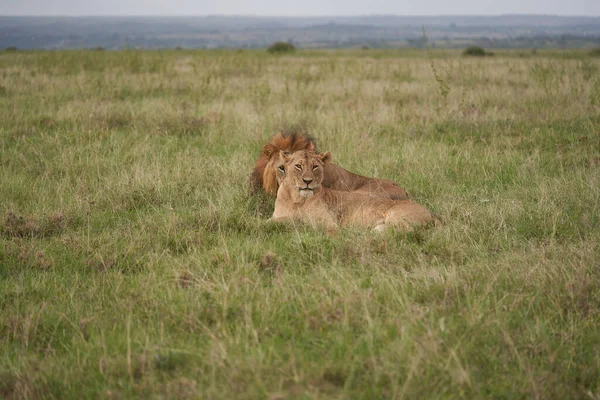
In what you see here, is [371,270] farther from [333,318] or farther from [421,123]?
[421,123]

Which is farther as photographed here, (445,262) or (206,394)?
(445,262)

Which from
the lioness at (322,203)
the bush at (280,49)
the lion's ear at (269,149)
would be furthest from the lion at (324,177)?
the bush at (280,49)

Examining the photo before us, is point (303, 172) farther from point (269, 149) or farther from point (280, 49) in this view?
point (280, 49)

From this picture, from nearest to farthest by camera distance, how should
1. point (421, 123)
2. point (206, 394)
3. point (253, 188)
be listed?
1. point (206, 394)
2. point (253, 188)
3. point (421, 123)

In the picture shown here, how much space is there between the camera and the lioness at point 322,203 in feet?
20.3

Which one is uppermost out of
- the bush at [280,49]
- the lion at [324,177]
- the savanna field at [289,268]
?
the bush at [280,49]

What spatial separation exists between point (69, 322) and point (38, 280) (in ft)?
2.78

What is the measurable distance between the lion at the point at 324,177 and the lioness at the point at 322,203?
35 centimetres

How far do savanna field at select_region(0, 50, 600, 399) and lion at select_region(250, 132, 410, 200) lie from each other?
243mm

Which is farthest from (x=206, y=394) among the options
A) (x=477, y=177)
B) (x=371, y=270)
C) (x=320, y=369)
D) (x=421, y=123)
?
(x=421, y=123)

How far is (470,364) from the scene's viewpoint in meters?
3.51

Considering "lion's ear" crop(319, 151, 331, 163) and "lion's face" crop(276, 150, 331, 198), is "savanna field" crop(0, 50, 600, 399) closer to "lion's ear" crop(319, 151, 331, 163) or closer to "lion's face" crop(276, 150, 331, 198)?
"lion's face" crop(276, 150, 331, 198)

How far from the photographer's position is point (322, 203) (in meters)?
6.46

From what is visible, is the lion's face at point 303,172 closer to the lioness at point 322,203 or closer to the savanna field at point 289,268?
the lioness at point 322,203
